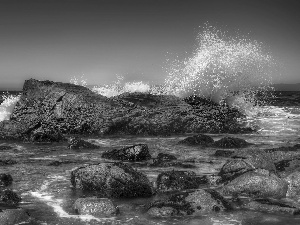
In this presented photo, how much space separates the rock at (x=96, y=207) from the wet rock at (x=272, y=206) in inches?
90.6

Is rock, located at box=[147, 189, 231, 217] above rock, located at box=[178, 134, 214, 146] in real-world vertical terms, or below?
below

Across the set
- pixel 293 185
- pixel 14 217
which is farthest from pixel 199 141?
pixel 14 217

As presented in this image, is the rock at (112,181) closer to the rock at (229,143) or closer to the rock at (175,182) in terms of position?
the rock at (175,182)

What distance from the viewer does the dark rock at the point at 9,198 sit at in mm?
7348

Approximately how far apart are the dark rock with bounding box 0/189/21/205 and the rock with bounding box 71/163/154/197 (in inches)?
50.9

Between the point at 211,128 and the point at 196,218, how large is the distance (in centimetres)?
1315

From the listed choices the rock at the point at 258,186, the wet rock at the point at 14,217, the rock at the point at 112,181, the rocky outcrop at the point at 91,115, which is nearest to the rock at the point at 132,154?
the rock at the point at 112,181

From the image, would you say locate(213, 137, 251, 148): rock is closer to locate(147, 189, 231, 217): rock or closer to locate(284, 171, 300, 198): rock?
locate(284, 171, 300, 198): rock

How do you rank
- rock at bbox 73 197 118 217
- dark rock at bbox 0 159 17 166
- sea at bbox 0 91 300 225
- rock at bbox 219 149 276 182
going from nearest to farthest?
sea at bbox 0 91 300 225, rock at bbox 73 197 118 217, rock at bbox 219 149 276 182, dark rock at bbox 0 159 17 166

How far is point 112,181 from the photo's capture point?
8094mm

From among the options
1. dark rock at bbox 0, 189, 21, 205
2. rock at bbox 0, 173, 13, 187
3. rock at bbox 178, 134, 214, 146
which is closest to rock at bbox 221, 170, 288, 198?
dark rock at bbox 0, 189, 21, 205

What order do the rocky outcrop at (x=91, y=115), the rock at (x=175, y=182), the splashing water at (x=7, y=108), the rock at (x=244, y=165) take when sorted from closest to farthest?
the rock at (x=175, y=182) → the rock at (x=244, y=165) → the rocky outcrop at (x=91, y=115) → the splashing water at (x=7, y=108)

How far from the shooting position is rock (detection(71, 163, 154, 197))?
7867 mm

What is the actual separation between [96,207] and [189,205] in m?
1.54
